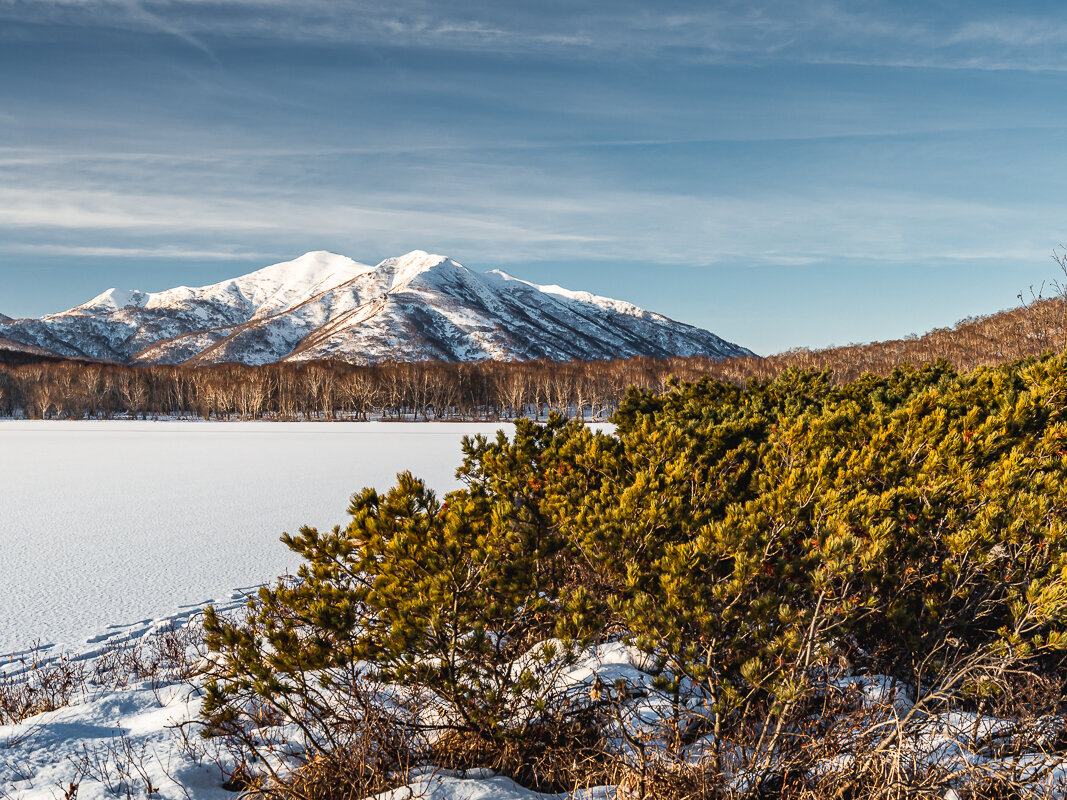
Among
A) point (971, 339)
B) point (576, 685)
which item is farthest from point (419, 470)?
point (971, 339)

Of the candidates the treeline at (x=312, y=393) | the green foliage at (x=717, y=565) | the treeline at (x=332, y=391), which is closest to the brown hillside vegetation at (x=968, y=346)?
the treeline at (x=332, y=391)

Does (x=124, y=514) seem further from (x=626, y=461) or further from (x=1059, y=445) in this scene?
(x=1059, y=445)

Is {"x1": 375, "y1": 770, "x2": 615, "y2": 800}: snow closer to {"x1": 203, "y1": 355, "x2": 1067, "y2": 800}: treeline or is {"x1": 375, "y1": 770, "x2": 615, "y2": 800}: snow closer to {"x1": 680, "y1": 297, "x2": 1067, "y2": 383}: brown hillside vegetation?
{"x1": 203, "y1": 355, "x2": 1067, "y2": 800}: treeline

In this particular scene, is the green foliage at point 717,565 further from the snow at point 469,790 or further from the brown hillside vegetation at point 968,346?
the brown hillside vegetation at point 968,346

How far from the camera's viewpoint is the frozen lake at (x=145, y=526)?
868 cm

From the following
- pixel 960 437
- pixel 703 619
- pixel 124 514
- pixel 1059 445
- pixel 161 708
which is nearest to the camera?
pixel 703 619

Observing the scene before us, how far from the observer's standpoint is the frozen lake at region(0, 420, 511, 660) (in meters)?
8.68

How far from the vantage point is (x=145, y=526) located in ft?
44.9

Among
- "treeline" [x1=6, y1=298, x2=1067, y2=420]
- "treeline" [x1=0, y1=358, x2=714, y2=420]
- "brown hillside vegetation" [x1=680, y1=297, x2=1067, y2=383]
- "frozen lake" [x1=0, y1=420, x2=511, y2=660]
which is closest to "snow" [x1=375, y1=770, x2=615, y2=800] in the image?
"frozen lake" [x1=0, y1=420, x2=511, y2=660]

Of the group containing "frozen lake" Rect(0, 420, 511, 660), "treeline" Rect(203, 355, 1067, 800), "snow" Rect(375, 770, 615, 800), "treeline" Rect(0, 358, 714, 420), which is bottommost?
"frozen lake" Rect(0, 420, 511, 660)

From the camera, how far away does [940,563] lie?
4.10 meters

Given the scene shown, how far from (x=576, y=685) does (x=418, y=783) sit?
115 cm

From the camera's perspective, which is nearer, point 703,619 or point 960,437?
point 703,619

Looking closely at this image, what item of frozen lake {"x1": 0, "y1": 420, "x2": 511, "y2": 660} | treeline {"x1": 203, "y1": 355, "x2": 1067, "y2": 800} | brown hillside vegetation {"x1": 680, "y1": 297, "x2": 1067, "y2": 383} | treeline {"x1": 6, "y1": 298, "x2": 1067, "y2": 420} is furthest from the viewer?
treeline {"x1": 6, "y1": 298, "x2": 1067, "y2": 420}
